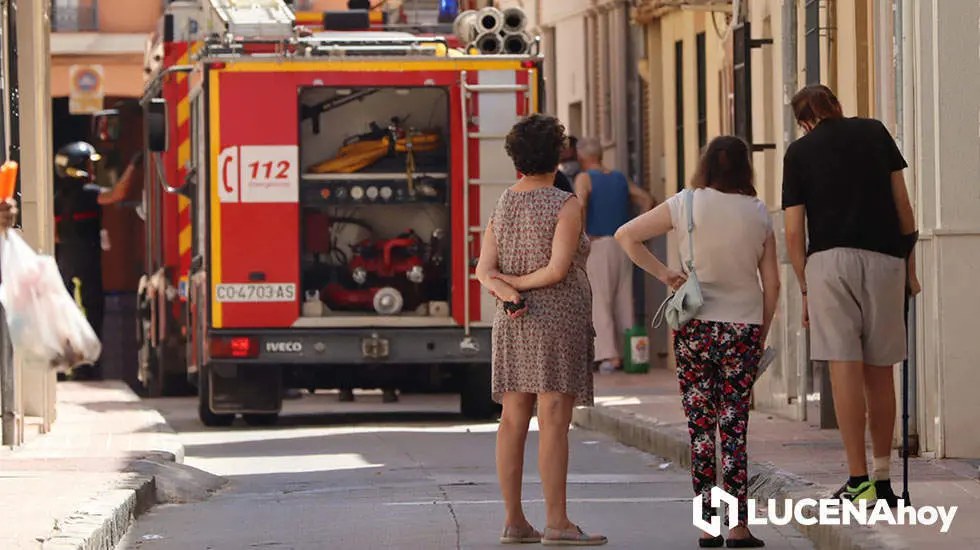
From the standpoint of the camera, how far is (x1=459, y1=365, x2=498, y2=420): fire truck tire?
713 inches

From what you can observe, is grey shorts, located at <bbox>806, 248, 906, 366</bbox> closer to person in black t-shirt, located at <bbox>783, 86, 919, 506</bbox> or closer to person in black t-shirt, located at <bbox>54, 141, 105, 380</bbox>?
person in black t-shirt, located at <bbox>783, 86, 919, 506</bbox>

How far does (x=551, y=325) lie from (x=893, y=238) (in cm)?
147

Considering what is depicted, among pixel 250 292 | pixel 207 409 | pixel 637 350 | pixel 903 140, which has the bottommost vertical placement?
pixel 207 409

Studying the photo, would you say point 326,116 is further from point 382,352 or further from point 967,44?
point 967,44

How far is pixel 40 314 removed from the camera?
8.58 meters

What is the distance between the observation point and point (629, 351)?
2242cm

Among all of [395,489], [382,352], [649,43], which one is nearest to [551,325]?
[395,489]

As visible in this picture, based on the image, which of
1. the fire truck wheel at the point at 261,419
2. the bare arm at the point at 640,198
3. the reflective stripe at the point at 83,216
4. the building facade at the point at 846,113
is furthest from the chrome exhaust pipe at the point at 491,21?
the reflective stripe at the point at 83,216

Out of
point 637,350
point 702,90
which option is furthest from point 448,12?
point 637,350

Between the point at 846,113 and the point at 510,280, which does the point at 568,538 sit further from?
the point at 846,113

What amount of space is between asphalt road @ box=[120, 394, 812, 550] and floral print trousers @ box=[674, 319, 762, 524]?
0.44 meters

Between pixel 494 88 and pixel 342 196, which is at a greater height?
pixel 494 88

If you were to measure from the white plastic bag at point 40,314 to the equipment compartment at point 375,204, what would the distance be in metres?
8.82

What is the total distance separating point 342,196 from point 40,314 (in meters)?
9.04
